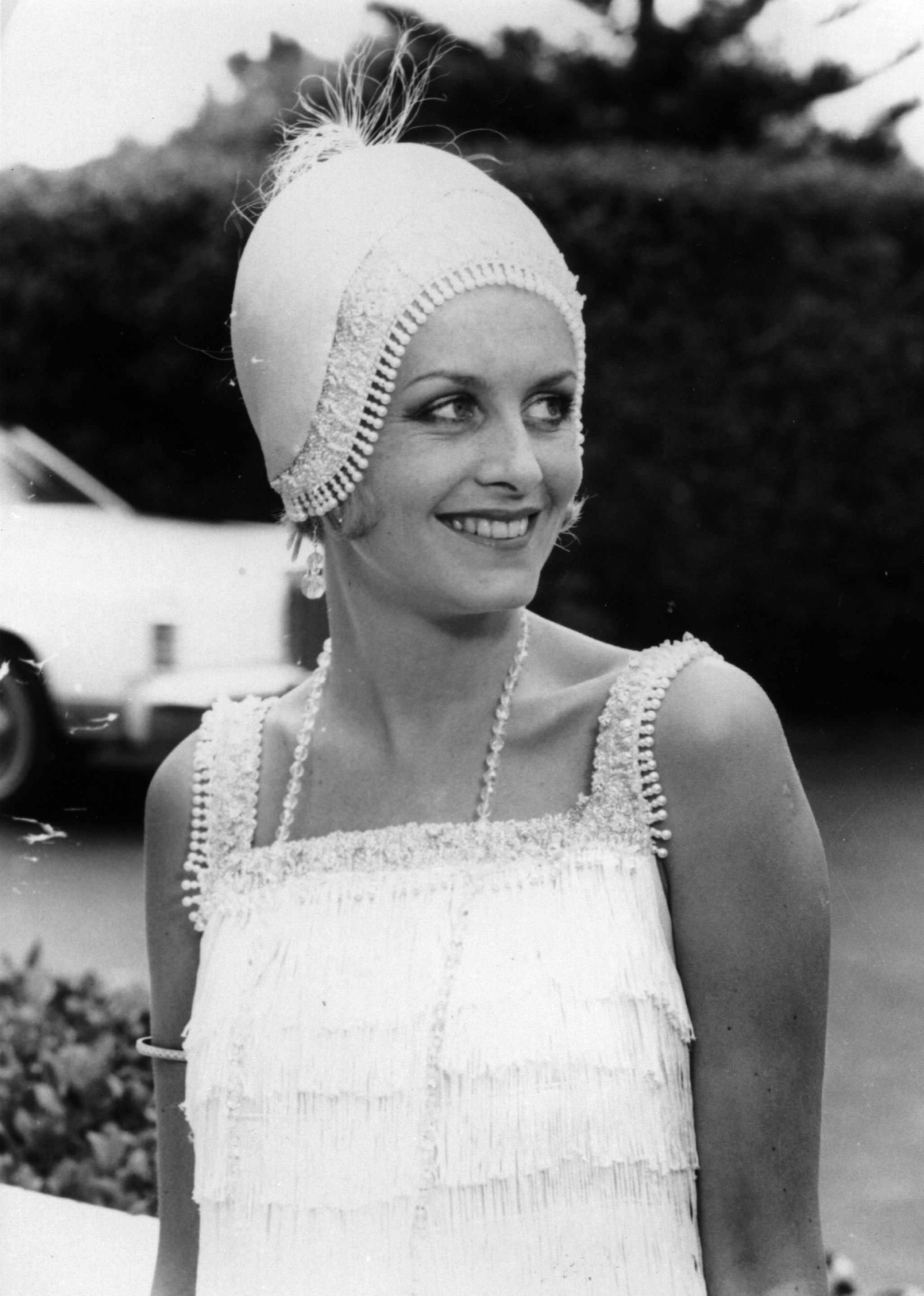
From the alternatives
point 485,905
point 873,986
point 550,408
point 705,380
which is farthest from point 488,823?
point 705,380

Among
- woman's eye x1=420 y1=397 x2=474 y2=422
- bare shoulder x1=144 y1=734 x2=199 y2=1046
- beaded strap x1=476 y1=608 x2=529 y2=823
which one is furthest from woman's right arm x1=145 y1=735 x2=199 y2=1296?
woman's eye x1=420 y1=397 x2=474 y2=422

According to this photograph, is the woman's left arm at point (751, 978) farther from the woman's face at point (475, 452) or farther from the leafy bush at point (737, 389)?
the leafy bush at point (737, 389)

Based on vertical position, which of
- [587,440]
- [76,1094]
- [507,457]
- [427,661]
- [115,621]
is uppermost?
[587,440]

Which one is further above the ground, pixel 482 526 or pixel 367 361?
pixel 367 361

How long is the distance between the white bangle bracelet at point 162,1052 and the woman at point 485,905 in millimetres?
142

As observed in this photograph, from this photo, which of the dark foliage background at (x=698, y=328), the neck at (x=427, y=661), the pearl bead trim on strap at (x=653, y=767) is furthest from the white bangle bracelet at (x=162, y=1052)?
the dark foliage background at (x=698, y=328)

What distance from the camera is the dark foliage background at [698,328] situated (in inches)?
146

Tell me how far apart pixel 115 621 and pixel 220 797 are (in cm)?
215

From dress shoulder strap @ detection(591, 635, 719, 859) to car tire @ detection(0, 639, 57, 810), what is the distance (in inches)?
91.9

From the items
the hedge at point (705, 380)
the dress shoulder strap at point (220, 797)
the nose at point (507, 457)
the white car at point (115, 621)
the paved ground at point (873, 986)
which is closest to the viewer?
the nose at point (507, 457)

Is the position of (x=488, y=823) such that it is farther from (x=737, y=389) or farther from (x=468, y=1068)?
(x=737, y=389)

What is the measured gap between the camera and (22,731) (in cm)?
416

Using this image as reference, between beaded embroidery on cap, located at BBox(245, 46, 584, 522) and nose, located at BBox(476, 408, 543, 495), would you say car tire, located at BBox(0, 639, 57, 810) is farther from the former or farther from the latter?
nose, located at BBox(476, 408, 543, 495)

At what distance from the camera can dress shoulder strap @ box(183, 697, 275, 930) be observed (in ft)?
7.18
